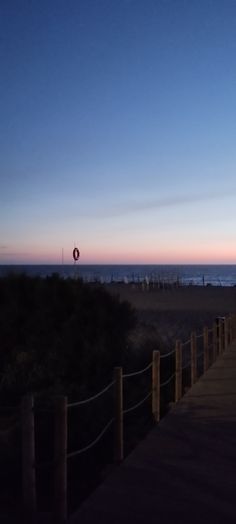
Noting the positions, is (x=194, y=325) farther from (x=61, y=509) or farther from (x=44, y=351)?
(x=61, y=509)

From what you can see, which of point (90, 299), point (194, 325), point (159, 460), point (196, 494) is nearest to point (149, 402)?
point (90, 299)

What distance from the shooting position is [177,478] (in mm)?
6164

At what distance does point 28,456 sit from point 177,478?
64.0 inches

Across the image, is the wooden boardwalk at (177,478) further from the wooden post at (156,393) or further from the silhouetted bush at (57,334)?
the silhouetted bush at (57,334)

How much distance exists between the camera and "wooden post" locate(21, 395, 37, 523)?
5249 mm

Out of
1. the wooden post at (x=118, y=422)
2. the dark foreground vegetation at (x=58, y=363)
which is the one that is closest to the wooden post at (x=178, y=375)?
the dark foreground vegetation at (x=58, y=363)

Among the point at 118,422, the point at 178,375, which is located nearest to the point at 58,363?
the point at 178,375

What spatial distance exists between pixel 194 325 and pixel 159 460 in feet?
60.3

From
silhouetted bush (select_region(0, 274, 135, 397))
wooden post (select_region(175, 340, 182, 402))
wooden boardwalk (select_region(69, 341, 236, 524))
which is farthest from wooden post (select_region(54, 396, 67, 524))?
wooden post (select_region(175, 340, 182, 402))

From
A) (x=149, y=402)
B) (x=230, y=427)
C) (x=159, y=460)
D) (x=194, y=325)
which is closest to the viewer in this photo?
(x=159, y=460)

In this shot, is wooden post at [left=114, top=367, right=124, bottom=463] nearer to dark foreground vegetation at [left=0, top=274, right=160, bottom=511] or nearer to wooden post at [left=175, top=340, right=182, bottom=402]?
dark foreground vegetation at [left=0, top=274, right=160, bottom=511]

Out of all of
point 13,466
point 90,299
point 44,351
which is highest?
point 90,299

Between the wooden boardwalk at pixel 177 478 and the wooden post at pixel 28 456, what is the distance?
43 centimetres

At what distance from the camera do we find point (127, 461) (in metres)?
6.75
